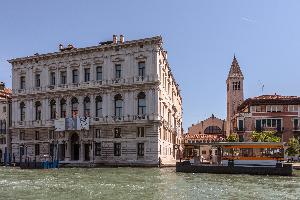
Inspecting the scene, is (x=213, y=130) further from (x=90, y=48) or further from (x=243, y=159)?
(x=243, y=159)

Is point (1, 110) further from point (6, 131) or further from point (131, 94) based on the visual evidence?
point (131, 94)

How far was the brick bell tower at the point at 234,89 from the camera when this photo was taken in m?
81.6

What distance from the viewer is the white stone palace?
4400 cm

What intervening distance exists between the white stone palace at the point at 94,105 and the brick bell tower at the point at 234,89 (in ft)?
106

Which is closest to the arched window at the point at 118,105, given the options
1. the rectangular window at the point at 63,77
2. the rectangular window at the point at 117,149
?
the rectangular window at the point at 117,149

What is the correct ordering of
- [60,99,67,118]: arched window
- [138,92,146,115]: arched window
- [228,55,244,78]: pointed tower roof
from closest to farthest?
1. [138,92,146,115]: arched window
2. [60,99,67,118]: arched window
3. [228,55,244,78]: pointed tower roof

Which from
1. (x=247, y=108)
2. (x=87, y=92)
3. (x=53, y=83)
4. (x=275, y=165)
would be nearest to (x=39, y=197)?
(x=275, y=165)

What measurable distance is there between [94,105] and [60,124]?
4222 mm

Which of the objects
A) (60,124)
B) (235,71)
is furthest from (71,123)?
(235,71)

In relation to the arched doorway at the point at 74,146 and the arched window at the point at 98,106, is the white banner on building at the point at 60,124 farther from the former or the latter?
the arched window at the point at 98,106

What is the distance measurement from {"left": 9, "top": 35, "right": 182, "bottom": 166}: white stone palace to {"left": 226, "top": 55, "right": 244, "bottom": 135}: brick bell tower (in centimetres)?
3243

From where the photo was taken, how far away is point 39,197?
1748cm

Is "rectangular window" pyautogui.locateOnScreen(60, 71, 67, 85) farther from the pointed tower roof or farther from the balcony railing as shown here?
the pointed tower roof

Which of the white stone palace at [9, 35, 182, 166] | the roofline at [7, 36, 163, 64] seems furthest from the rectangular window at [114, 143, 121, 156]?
the roofline at [7, 36, 163, 64]
